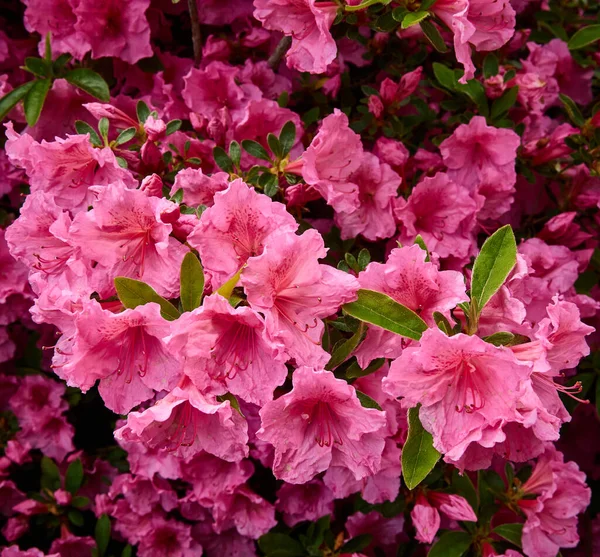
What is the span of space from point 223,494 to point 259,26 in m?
1.24

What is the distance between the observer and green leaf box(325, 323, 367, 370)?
1.06m

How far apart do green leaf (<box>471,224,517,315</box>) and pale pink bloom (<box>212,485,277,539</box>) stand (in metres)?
0.87

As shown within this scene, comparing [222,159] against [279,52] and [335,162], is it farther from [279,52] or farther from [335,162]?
[279,52]

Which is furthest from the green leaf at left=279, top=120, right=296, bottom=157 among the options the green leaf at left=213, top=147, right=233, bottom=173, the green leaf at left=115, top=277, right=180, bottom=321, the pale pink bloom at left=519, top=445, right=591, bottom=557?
the pale pink bloom at left=519, top=445, right=591, bottom=557

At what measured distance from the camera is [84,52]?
163 centimetres

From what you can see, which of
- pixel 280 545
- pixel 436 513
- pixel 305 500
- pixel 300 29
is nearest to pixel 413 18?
pixel 300 29

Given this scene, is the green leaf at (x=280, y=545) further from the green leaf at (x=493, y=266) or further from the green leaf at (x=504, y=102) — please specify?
the green leaf at (x=504, y=102)

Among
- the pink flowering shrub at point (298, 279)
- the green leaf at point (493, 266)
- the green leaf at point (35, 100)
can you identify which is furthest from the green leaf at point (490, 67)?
the green leaf at point (35, 100)

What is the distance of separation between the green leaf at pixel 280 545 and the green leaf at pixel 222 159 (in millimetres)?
944

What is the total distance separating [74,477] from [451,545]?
1.01 m

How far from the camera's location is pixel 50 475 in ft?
6.02

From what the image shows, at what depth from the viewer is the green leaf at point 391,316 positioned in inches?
39.2

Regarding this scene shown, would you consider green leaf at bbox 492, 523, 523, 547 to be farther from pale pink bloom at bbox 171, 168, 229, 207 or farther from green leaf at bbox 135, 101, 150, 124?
green leaf at bbox 135, 101, 150, 124

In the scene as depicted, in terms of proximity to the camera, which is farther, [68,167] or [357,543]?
[357,543]
